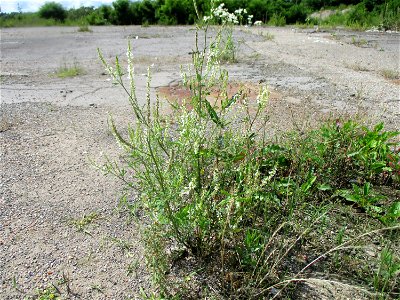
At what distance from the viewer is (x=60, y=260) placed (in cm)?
223

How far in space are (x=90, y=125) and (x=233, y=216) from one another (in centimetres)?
286

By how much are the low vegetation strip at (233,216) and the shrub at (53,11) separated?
2112 cm

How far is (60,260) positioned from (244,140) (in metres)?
1.33

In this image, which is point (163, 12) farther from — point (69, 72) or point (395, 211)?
point (395, 211)

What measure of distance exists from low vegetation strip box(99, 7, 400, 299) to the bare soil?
28cm

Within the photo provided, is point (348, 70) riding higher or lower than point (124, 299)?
higher

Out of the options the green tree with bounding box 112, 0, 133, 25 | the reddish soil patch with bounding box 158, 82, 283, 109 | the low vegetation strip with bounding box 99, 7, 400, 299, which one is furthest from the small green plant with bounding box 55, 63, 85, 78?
the green tree with bounding box 112, 0, 133, 25

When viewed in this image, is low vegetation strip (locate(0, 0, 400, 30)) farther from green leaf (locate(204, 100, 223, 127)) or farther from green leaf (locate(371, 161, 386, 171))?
green leaf (locate(204, 100, 223, 127))

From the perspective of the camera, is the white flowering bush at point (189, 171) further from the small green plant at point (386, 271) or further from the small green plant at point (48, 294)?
the small green plant at point (386, 271)

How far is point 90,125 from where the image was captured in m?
4.38

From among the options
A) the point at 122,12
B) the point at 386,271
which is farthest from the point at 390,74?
the point at 122,12

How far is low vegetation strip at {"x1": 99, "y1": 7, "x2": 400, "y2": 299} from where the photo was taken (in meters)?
1.87

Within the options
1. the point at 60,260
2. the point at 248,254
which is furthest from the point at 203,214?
the point at 60,260

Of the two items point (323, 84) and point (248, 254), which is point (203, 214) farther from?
point (323, 84)
